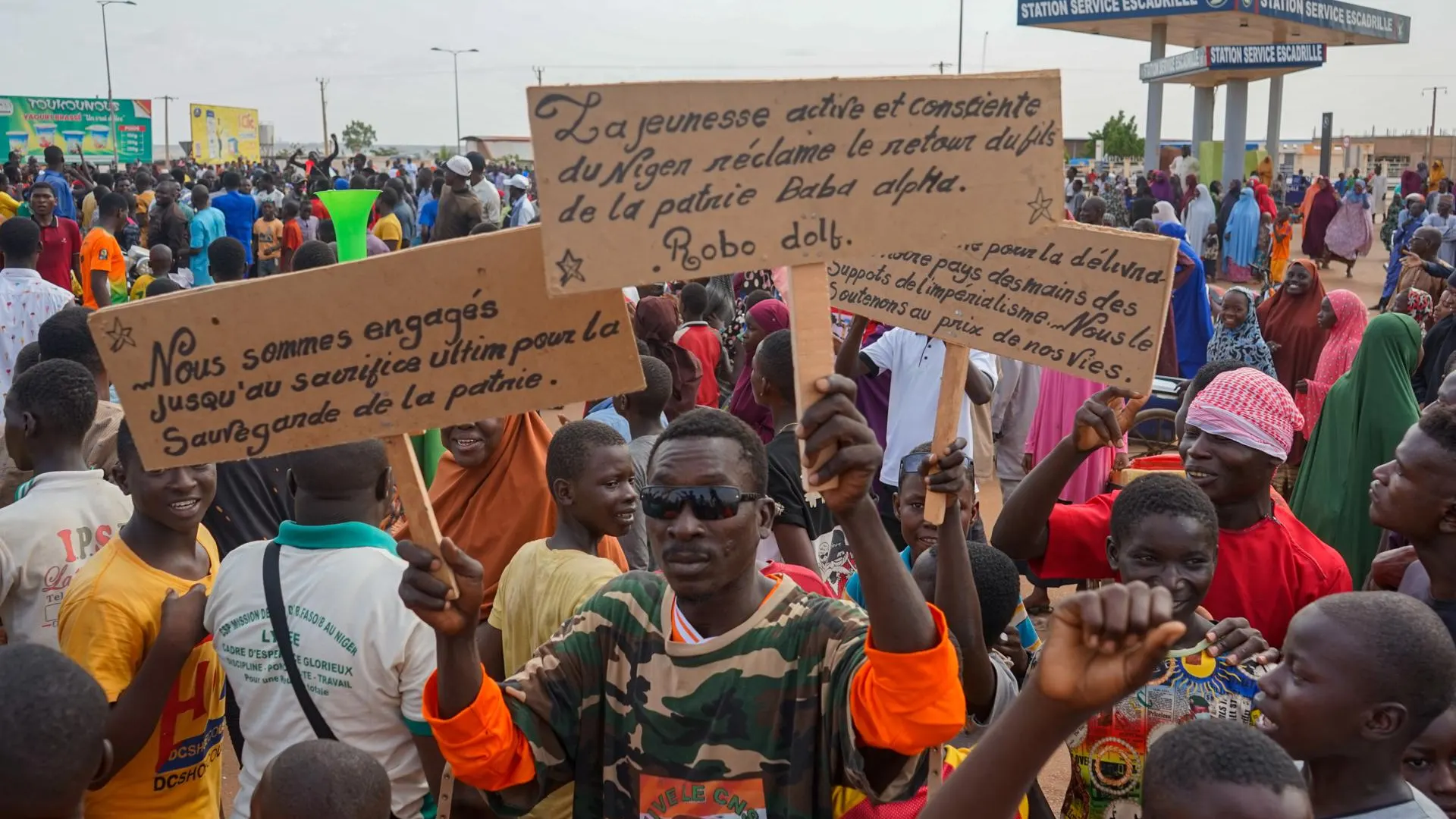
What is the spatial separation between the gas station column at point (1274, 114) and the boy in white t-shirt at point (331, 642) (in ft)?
108

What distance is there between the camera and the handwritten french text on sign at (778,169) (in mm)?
2041

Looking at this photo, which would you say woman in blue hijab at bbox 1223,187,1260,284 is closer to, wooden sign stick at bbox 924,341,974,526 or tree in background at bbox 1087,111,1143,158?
wooden sign stick at bbox 924,341,974,526

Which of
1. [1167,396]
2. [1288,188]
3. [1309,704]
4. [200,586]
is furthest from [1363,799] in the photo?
[1288,188]

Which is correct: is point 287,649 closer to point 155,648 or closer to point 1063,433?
point 155,648

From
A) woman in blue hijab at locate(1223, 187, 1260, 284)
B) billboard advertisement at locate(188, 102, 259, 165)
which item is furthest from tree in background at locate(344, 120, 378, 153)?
woman in blue hijab at locate(1223, 187, 1260, 284)

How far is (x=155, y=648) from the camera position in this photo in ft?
9.30

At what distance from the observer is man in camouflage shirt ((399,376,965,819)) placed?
195cm

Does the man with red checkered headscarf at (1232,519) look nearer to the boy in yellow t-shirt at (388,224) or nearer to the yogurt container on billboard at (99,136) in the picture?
the boy in yellow t-shirt at (388,224)

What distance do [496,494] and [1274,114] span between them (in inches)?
1340

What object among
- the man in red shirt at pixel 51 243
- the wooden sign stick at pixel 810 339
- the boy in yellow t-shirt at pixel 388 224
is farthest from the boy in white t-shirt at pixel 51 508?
the boy in yellow t-shirt at pixel 388 224

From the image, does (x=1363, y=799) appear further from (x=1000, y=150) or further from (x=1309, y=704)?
(x=1000, y=150)

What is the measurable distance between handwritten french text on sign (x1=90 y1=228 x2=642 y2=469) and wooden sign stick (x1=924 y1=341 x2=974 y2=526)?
0.76 metres

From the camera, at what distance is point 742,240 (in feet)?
6.98

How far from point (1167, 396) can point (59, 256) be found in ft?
31.2
